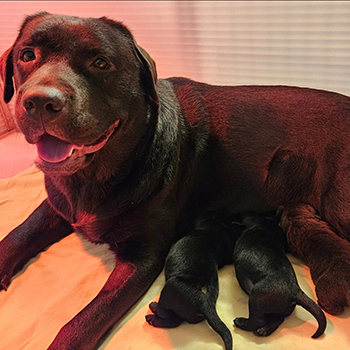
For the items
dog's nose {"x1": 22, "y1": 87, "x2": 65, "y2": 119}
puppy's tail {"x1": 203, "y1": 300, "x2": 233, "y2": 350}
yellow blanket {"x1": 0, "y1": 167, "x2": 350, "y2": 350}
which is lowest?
yellow blanket {"x1": 0, "y1": 167, "x2": 350, "y2": 350}

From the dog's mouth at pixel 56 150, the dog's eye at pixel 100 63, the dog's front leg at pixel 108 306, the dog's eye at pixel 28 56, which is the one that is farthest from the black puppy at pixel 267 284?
the dog's eye at pixel 28 56

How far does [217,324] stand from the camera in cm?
138

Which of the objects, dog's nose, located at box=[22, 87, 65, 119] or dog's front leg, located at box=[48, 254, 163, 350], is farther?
→ dog's front leg, located at box=[48, 254, 163, 350]

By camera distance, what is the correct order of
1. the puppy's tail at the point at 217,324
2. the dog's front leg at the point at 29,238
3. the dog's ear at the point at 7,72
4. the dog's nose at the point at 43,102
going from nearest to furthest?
the dog's nose at the point at 43,102
the puppy's tail at the point at 217,324
the dog's ear at the point at 7,72
the dog's front leg at the point at 29,238

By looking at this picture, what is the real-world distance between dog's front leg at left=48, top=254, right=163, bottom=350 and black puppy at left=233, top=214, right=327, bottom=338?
36 centimetres

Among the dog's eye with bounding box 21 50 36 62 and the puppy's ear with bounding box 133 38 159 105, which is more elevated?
the dog's eye with bounding box 21 50 36 62

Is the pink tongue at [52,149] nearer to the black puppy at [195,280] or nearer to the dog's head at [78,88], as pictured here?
the dog's head at [78,88]

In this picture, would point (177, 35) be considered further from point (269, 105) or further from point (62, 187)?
point (62, 187)

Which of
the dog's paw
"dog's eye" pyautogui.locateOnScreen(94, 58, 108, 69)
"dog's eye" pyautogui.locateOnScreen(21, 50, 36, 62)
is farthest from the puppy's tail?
"dog's eye" pyautogui.locateOnScreen(21, 50, 36, 62)

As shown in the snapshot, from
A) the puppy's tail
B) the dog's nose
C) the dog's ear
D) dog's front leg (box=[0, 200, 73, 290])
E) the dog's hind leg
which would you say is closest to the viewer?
the dog's nose

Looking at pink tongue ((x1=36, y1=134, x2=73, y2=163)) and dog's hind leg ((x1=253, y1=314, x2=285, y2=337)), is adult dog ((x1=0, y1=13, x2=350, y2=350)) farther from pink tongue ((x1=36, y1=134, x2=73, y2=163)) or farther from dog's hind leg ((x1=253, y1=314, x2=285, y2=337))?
dog's hind leg ((x1=253, y1=314, x2=285, y2=337))

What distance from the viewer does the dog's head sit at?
1.27 meters

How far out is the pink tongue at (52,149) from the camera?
1.38 metres

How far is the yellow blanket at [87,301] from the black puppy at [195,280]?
0.07 m
